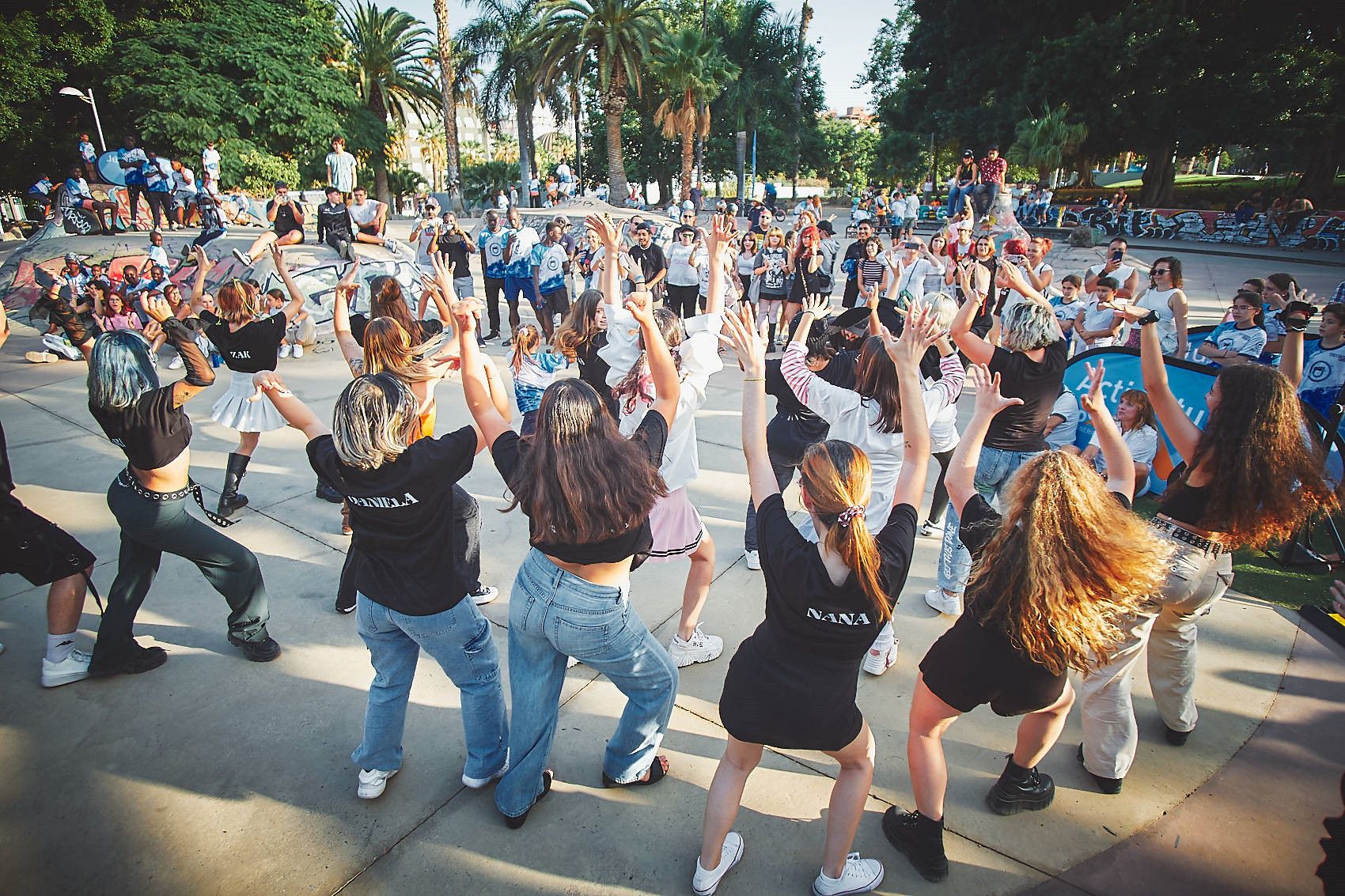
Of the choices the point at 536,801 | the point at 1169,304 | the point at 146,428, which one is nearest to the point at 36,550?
the point at 146,428

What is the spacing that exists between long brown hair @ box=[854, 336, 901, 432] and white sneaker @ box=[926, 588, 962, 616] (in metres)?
1.34

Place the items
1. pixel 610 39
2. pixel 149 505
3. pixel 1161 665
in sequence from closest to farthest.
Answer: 1. pixel 1161 665
2. pixel 149 505
3. pixel 610 39

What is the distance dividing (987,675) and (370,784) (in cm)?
252

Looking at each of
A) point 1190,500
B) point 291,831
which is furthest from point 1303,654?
point 291,831

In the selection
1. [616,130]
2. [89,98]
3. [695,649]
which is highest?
[89,98]

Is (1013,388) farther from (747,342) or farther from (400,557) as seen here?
(400,557)

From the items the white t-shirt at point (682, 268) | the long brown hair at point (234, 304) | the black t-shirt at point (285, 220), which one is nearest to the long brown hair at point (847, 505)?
the long brown hair at point (234, 304)

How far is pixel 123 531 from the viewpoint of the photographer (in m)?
3.38

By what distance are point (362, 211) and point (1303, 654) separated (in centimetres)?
1408

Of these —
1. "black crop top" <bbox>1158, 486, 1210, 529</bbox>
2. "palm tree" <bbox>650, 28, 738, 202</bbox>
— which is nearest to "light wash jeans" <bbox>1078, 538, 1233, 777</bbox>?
"black crop top" <bbox>1158, 486, 1210, 529</bbox>

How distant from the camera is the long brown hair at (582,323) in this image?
4090mm

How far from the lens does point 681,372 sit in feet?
11.5

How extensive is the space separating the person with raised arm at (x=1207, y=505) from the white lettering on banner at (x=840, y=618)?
3.83 ft

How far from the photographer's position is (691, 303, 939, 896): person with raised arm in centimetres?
195
